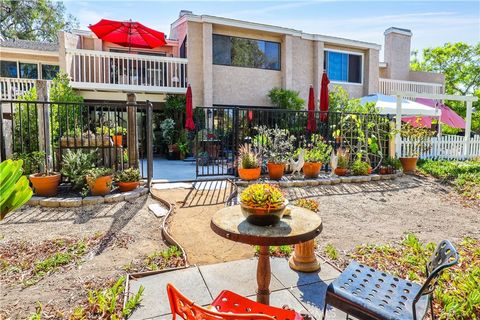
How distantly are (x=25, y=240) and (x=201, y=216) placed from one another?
8.62 feet

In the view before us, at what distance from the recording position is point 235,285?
3.09 metres

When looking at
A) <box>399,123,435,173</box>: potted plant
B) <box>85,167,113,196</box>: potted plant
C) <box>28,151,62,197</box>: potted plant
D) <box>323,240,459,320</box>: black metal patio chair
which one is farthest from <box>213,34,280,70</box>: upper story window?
<box>323,240,459,320</box>: black metal patio chair

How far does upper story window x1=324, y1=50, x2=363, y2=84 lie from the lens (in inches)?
621

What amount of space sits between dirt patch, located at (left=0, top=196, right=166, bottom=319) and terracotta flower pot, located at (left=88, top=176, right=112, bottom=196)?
42 cm

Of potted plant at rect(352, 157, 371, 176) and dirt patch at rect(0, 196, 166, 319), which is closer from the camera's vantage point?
dirt patch at rect(0, 196, 166, 319)

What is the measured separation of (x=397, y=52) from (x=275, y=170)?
→ 14594mm

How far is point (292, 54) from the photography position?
14.6m

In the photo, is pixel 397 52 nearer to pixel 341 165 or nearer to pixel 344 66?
pixel 344 66

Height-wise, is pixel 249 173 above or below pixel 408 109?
below

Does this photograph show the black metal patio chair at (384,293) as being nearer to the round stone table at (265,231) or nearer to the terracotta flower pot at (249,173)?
the round stone table at (265,231)

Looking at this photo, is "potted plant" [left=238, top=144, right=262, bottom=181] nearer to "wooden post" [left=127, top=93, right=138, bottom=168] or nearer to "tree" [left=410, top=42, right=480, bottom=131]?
"wooden post" [left=127, top=93, right=138, bottom=168]

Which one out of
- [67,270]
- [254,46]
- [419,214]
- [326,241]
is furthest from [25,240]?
[254,46]

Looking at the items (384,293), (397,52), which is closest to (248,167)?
(384,293)

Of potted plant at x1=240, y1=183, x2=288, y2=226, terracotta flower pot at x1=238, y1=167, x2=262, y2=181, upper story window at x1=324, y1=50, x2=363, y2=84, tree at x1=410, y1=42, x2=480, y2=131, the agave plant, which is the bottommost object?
terracotta flower pot at x1=238, y1=167, x2=262, y2=181
